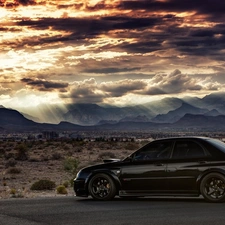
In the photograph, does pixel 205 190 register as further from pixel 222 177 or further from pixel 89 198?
pixel 89 198

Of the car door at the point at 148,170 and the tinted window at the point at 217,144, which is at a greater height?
the tinted window at the point at 217,144

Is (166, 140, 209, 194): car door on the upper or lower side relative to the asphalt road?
upper

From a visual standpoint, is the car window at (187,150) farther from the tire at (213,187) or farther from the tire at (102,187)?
the tire at (102,187)

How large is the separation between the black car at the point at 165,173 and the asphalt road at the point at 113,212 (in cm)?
29

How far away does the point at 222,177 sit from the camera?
14.4 m

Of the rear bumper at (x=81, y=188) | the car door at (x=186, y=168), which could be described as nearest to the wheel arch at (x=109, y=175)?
the rear bumper at (x=81, y=188)

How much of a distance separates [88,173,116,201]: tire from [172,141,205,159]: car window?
5.97 ft

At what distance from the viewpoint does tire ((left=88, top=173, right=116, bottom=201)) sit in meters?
15.6

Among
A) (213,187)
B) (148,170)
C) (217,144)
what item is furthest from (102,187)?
(217,144)

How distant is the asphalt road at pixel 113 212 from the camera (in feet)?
38.8

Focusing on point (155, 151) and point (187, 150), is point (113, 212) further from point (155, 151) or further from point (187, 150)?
point (187, 150)

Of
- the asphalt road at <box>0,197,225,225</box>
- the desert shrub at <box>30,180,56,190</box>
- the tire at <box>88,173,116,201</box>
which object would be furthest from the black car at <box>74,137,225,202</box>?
the desert shrub at <box>30,180,56,190</box>

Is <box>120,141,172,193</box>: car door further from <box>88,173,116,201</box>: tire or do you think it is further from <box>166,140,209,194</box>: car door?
<box>88,173,116,201</box>: tire

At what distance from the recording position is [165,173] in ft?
49.6
